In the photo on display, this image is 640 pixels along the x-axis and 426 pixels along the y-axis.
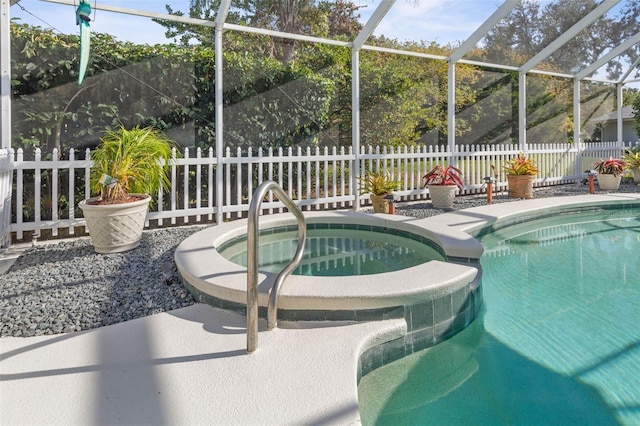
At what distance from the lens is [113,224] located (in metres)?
3.85

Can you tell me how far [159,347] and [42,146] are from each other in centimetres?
419

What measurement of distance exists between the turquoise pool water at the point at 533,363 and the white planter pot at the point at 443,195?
2.79 meters

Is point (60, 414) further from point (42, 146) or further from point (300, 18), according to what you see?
point (300, 18)

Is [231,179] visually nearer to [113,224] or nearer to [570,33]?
[113,224]

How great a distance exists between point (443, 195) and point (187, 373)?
5455 millimetres

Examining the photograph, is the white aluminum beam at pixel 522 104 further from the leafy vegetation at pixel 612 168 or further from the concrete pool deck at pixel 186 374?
the concrete pool deck at pixel 186 374

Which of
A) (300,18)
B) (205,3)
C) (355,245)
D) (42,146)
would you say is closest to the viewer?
(355,245)

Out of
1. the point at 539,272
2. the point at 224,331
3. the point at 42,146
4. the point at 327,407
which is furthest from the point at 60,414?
the point at 42,146

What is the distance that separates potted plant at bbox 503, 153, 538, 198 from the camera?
743 cm

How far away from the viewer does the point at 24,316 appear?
2365 millimetres

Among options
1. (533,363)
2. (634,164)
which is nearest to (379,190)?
(533,363)

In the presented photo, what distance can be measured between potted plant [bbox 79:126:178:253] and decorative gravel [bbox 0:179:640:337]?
177mm

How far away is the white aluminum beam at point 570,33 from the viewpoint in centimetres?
686

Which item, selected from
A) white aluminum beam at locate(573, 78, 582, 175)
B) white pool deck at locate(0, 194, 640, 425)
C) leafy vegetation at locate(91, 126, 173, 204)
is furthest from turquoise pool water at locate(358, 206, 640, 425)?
white aluminum beam at locate(573, 78, 582, 175)
